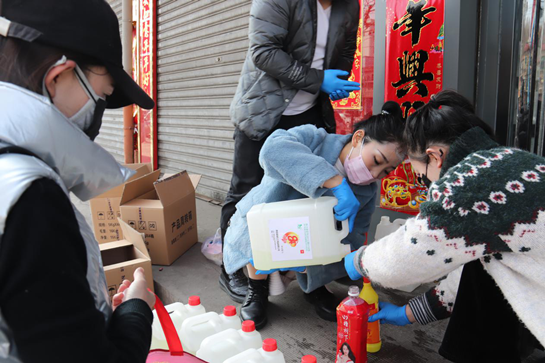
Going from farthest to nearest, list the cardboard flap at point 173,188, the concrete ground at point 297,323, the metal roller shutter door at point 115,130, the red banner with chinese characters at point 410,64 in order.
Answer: the metal roller shutter door at point 115,130 → the cardboard flap at point 173,188 → the red banner with chinese characters at point 410,64 → the concrete ground at point 297,323

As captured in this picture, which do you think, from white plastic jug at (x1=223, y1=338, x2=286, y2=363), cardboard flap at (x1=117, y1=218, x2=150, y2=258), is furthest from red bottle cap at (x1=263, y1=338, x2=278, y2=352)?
cardboard flap at (x1=117, y1=218, x2=150, y2=258)

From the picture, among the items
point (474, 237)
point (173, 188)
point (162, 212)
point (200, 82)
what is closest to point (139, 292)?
point (474, 237)

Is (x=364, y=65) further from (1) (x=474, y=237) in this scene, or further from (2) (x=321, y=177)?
(1) (x=474, y=237)

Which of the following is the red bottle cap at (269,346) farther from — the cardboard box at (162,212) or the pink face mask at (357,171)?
the cardboard box at (162,212)

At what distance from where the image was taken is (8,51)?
2.68 ft

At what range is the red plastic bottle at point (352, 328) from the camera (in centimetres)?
178

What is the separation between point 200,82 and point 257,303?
398cm

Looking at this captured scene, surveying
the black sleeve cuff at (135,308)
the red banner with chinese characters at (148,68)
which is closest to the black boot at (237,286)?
the black sleeve cuff at (135,308)

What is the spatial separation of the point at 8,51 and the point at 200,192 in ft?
16.7

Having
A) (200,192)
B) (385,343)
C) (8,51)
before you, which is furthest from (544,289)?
(200,192)

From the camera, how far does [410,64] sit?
2.92 meters

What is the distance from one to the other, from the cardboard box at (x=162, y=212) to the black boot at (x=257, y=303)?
3.28ft

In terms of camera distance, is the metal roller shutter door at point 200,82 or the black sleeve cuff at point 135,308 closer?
the black sleeve cuff at point 135,308

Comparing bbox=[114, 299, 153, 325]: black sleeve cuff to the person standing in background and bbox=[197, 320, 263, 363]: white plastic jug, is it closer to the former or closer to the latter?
bbox=[197, 320, 263, 363]: white plastic jug
